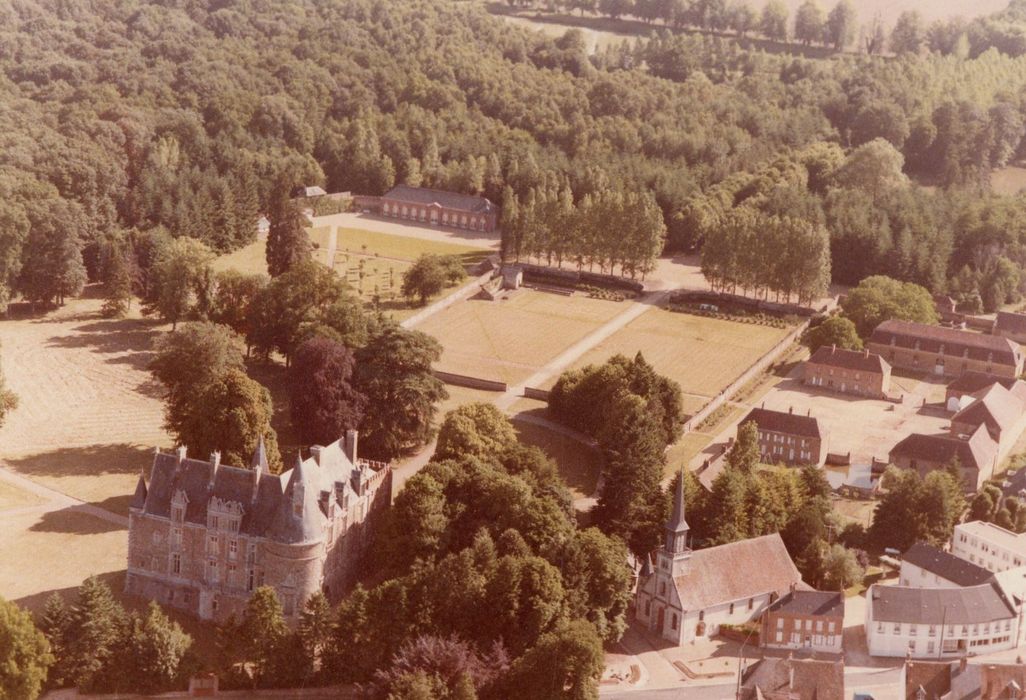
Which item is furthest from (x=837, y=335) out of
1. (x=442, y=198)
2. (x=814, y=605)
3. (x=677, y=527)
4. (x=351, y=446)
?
(x=442, y=198)

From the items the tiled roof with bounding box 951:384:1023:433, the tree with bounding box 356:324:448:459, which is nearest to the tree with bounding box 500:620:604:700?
the tree with bounding box 356:324:448:459

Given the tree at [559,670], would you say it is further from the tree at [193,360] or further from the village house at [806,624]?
the tree at [193,360]

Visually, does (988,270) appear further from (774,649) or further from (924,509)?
(774,649)

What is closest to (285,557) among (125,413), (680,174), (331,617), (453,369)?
(331,617)

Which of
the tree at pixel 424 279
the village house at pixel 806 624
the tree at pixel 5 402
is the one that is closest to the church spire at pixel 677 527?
the village house at pixel 806 624

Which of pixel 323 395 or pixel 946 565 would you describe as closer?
pixel 946 565

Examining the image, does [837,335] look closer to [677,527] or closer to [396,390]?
[396,390]
